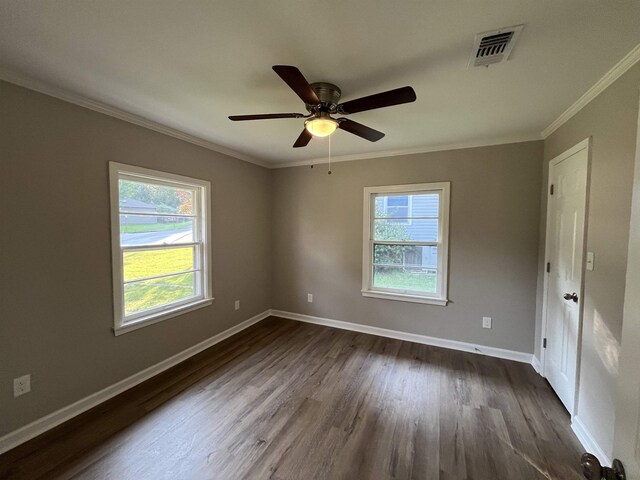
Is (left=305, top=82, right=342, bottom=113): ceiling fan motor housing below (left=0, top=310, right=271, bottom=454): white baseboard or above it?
above

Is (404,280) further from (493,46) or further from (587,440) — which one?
(493,46)

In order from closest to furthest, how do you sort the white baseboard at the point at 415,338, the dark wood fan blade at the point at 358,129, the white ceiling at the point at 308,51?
the white ceiling at the point at 308,51
the dark wood fan blade at the point at 358,129
the white baseboard at the point at 415,338

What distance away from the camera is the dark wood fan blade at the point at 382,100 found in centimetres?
143

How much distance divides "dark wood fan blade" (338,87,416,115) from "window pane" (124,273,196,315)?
7.98ft

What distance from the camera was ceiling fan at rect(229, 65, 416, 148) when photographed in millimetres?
1409

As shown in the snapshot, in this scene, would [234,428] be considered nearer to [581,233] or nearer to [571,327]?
[571,327]

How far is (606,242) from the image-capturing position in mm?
1646

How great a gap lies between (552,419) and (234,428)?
243cm

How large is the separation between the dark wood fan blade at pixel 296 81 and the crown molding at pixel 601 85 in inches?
69.3

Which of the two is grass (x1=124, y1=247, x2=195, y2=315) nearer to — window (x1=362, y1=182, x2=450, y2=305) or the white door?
window (x1=362, y1=182, x2=450, y2=305)

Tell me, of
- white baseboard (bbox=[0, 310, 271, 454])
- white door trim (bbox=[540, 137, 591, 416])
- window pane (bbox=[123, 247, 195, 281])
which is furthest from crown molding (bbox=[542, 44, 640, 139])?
white baseboard (bbox=[0, 310, 271, 454])

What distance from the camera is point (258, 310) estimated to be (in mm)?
4047

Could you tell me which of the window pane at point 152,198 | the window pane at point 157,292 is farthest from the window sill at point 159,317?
the window pane at point 152,198

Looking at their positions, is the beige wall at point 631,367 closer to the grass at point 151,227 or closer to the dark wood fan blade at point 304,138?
the dark wood fan blade at point 304,138
